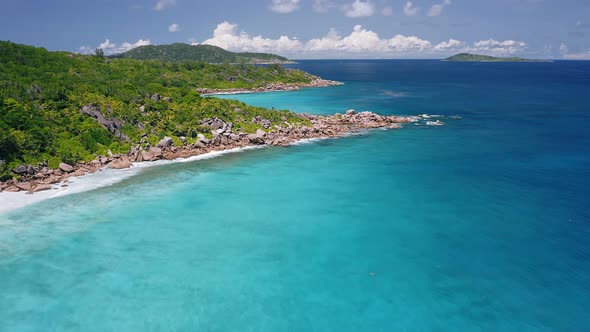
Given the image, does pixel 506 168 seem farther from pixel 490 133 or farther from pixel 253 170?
pixel 253 170

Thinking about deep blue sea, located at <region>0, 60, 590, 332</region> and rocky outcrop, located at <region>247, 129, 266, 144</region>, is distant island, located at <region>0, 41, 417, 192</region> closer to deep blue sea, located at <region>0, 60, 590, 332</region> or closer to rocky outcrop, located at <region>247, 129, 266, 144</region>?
rocky outcrop, located at <region>247, 129, 266, 144</region>

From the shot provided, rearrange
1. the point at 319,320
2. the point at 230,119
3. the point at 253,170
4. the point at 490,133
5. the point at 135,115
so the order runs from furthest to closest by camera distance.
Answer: the point at 490,133 → the point at 230,119 → the point at 135,115 → the point at 253,170 → the point at 319,320

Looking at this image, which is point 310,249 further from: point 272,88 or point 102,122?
point 272,88

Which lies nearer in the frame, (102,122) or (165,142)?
(102,122)

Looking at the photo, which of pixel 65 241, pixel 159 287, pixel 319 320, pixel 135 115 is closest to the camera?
pixel 319 320

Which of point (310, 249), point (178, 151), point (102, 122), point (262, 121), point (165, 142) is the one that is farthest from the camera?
point (262, 121)

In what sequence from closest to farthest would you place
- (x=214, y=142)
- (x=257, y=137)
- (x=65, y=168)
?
1. (x=65, y=168)
2. (x=214, y=142)
3. (x=257, y=137)

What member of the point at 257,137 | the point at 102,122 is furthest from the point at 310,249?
the point at 102,122

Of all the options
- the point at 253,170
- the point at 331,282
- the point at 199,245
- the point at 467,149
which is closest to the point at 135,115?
the point at 253,170
